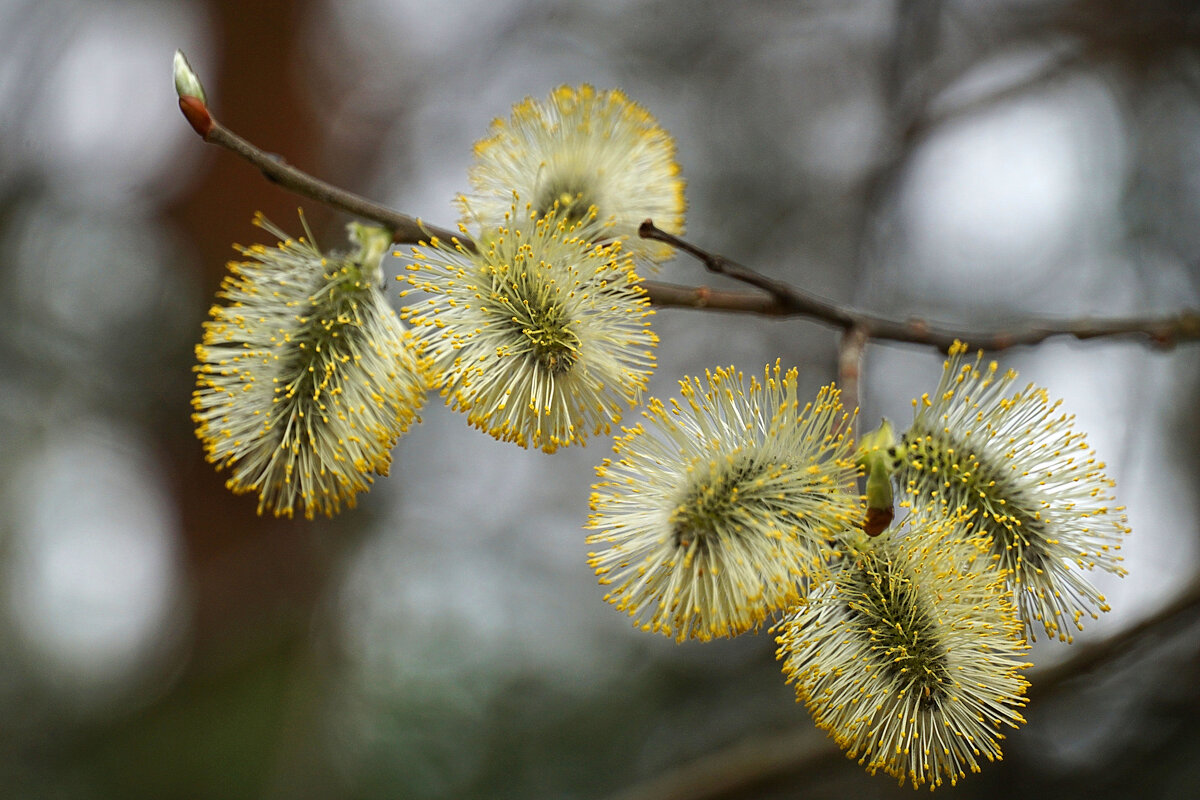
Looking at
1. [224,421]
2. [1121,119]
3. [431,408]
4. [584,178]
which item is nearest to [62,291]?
[431,408]

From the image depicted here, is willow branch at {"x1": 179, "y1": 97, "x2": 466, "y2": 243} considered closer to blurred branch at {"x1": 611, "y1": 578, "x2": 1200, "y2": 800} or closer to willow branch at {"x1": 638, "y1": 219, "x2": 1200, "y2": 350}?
willow branch at {"x1": 638, "y1": 219, "x2": 1200, "y2": 350}

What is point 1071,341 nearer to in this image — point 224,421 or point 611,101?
point 611,101

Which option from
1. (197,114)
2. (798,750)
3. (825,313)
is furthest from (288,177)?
(798,750)

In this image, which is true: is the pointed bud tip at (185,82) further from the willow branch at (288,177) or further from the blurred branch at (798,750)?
the blurred branch at (798,750)

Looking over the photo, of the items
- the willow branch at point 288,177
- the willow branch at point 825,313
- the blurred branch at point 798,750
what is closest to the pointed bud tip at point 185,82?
the willow branch at point 288,177

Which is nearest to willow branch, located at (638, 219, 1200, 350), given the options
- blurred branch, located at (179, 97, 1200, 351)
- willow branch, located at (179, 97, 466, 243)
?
blurred branch, located at (179, 97, 1200, 351)

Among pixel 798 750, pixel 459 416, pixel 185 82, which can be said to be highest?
pixel 185 82

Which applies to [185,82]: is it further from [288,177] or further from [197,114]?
[288,177]
